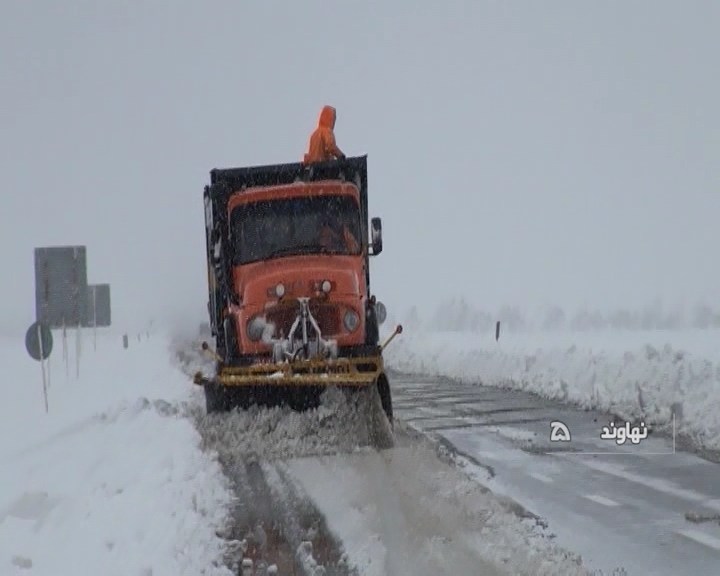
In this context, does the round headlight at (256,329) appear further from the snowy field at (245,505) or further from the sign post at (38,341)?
the sign post at (38,341)

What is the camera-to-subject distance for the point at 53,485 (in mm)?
8305

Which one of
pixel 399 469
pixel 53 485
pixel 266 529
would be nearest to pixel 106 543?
pixel 266 529

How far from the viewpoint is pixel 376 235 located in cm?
1218

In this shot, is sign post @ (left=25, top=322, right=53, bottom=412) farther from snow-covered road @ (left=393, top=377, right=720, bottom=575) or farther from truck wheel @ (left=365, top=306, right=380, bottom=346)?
truck wheel @ (left=365, top=306, right=380, bottom=346)

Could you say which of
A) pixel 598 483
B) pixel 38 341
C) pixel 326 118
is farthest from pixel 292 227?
pixel 38 341

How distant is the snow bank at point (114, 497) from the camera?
570 centimetres

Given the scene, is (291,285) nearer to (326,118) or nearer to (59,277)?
(326,118)

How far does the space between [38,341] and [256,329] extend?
623cm

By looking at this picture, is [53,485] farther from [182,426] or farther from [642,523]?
[642,523]

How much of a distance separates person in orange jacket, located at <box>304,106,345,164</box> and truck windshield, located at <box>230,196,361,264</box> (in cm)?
129

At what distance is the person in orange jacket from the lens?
1298 centimetres

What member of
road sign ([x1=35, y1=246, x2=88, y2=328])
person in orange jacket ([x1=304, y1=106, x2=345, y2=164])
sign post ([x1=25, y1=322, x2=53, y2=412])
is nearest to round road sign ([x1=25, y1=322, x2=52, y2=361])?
sign post ([x1=25, y1=322, x2=53, y2=412])

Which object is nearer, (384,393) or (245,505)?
(245,505)

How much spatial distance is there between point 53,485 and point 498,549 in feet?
15.5
